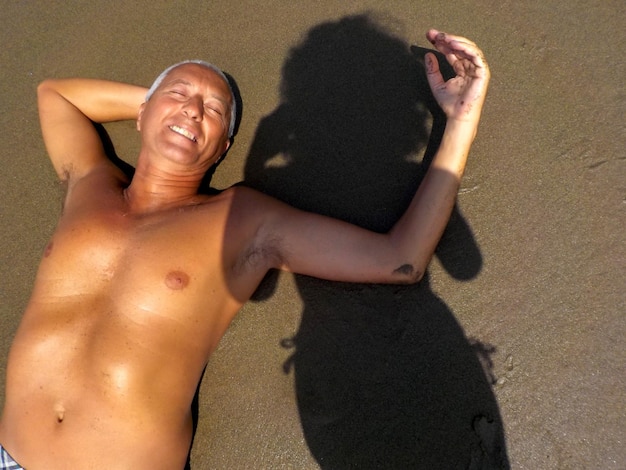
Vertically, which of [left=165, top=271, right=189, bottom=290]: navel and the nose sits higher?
the nose

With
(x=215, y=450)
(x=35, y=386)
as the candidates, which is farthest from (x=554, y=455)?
(x=35, y=386)

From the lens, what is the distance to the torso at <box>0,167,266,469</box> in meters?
1.86

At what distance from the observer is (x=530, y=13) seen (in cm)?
248

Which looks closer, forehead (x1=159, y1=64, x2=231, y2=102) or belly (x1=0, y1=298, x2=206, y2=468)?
belly (x1=0, y1=298, x2=206, y2=468)

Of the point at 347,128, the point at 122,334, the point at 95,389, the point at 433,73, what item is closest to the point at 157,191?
the point at 122,334

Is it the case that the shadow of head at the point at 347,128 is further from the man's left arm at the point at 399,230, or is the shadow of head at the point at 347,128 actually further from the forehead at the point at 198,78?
the forehead at the point at 198,78

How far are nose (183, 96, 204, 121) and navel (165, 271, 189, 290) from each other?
0.71m

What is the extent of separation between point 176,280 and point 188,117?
745 millimetres

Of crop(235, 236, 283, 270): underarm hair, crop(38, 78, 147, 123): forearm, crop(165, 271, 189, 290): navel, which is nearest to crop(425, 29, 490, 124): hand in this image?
crop(235, 236, 283, 270): underarm hair

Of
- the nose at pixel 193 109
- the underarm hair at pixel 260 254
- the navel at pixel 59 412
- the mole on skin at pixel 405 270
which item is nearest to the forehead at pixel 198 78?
the nose at pixel 193 109

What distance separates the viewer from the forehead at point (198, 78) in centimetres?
220

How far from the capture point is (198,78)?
7.25 feet

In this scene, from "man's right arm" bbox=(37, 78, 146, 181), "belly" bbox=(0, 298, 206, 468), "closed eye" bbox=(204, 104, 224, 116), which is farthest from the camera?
"man's right arm" bbox=(37, 78, 146, 181)

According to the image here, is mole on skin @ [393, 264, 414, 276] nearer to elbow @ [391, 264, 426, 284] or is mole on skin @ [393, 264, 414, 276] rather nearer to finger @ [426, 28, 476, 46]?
elbow @ [391, 264, 426, 284]
